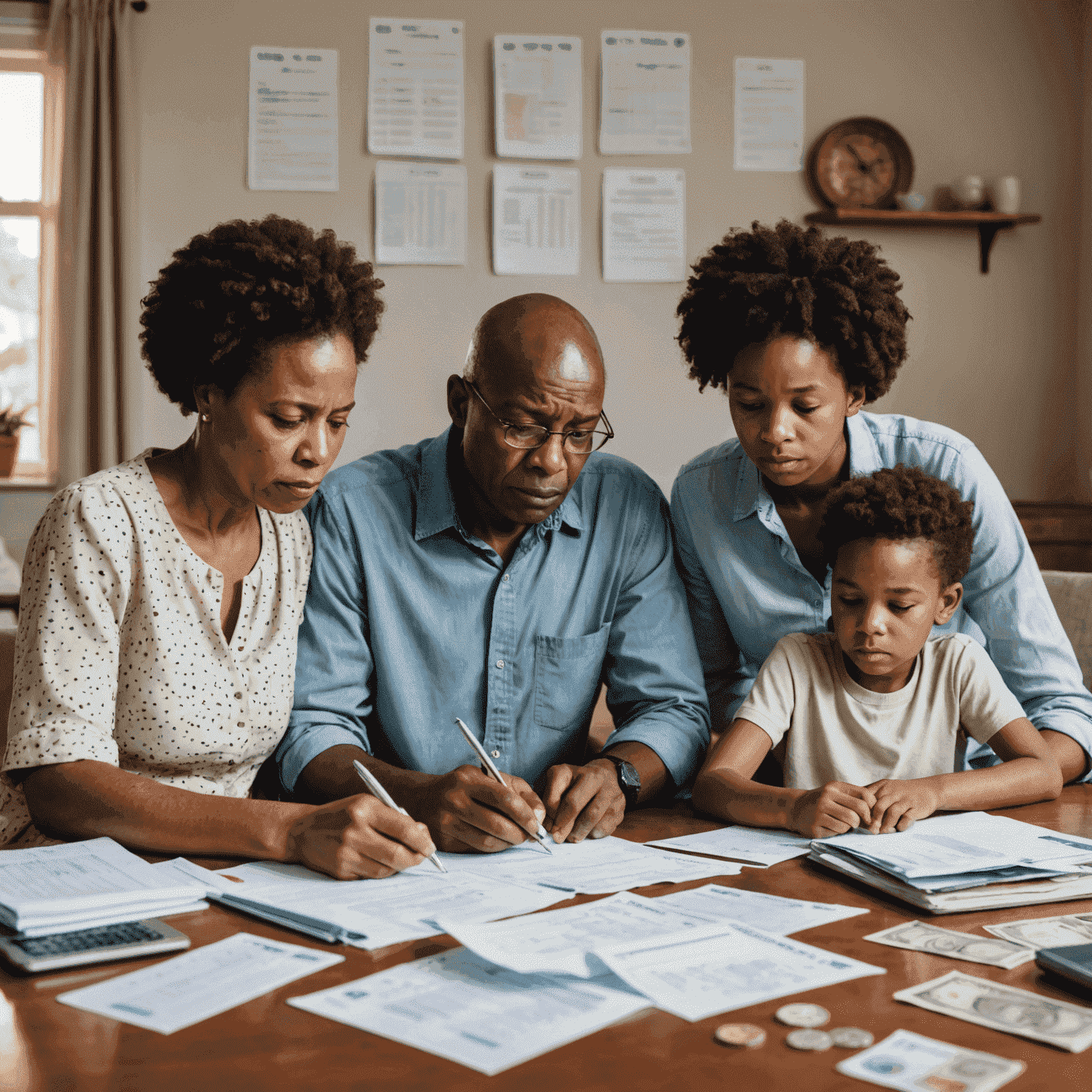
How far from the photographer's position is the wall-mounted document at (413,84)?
13.0 ft

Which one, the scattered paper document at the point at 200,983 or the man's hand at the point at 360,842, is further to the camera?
the man's hand at the point at 360,842

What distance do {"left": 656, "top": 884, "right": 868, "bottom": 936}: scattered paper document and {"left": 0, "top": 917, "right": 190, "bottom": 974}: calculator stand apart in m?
0.46

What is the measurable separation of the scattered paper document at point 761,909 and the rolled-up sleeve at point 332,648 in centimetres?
61

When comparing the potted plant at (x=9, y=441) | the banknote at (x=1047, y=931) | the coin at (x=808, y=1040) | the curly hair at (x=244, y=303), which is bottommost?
the banknote at (x=1047, y=931)

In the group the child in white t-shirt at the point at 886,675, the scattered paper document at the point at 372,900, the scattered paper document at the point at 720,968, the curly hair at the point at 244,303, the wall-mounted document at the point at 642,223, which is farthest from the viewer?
the wall-mounted document at the point at 642,223

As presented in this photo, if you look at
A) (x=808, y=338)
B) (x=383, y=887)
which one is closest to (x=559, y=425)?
(x=808, y=338)

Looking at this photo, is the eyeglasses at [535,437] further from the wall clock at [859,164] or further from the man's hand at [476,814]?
Answer: the wall clock at [859,164]

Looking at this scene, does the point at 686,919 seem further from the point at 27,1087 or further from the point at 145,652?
the point at 145,652

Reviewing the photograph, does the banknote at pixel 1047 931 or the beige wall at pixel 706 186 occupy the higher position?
the beige wall at pixel 706 186

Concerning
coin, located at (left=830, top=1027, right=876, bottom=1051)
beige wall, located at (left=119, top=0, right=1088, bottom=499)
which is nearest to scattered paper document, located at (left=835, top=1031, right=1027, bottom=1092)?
coin, located at (left=830, top=1027, right=876, bottom=1051)

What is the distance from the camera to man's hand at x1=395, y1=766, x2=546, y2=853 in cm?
130

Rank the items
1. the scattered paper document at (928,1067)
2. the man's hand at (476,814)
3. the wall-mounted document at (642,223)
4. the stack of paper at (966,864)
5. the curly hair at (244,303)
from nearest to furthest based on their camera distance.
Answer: the scattered paper document at (928,1067) → the stack of paper at (966,864) → the man's hand at (476,814) → the curly hair at (244,303) → the wall-mounted document at (642,223)

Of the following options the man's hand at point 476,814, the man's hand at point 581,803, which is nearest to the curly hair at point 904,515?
the man's hand at point 581,803

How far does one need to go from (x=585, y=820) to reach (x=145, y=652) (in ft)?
1.89
